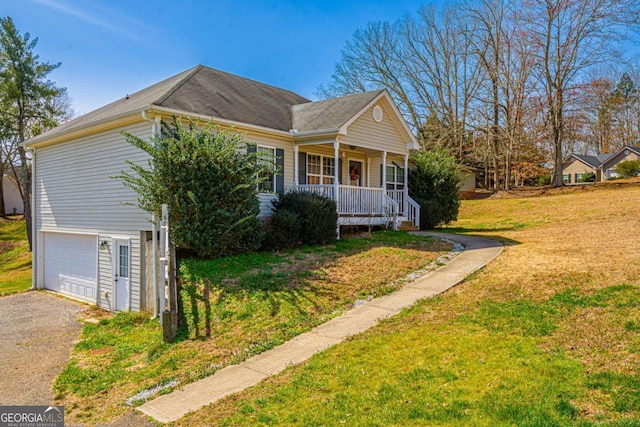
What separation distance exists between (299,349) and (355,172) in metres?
11.8

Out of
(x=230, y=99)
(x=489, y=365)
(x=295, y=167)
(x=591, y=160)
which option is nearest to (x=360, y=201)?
(x=295, y=167)

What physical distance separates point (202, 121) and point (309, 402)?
9.11 meters

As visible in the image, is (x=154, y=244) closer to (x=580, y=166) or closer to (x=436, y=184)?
(x=436, y=184)

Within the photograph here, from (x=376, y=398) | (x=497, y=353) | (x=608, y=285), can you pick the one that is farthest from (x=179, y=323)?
(x=608, y=285)

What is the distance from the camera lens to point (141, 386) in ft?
19.3

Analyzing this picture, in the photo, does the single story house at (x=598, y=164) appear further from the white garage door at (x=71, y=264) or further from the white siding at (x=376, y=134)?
the white garage door at (x=71, y=264)

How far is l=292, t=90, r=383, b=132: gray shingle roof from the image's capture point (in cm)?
1394

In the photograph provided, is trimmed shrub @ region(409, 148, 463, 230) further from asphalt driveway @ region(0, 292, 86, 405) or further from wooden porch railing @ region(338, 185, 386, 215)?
asphalt driveway @ region(0, 292, 86, 405)

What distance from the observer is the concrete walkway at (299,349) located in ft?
16.7

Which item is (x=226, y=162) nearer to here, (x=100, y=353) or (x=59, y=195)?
(x=100, y=353)

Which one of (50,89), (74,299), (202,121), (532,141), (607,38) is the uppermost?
(607,38)

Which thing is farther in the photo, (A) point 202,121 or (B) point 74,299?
(B) point 74,299

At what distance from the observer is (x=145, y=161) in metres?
10.8

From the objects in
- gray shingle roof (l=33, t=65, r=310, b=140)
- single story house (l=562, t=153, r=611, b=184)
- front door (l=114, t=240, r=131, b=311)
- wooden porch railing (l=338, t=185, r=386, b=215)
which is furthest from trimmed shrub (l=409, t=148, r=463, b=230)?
single story house (l=562, t=153, r=611, b=184)
